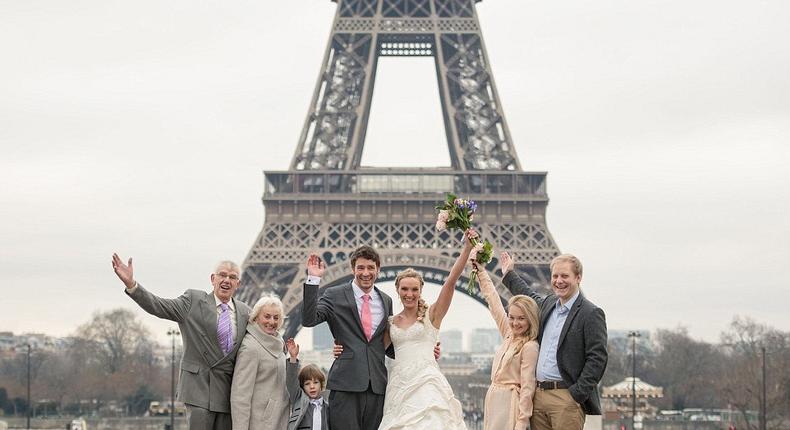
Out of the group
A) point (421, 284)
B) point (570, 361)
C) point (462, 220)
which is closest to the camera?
point (570, 361)

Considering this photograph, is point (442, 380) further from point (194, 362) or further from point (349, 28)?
point (349, 28)

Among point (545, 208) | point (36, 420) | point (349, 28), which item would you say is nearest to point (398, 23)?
point (349, 28)

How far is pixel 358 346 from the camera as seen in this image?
11.2 meters

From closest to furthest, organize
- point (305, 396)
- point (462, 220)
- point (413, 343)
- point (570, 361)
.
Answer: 1. point (570, 361)
2. point (413, 343)
3. point (305, 396)
4. point (462, 220)

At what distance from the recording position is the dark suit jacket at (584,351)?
1078 cm

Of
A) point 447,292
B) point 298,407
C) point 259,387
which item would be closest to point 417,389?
point 447,292

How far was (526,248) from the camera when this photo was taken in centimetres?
5384

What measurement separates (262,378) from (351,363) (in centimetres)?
78

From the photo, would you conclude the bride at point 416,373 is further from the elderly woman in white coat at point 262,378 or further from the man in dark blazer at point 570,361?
the elderly woman in white coat at point 262,378

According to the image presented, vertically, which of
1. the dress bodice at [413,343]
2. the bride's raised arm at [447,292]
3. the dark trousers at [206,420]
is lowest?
the dark trousers at [206,420]

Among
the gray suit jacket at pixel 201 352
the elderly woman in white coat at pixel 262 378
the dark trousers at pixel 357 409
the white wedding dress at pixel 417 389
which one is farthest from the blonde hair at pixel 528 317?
the gray suit jacket at pixel 201 352

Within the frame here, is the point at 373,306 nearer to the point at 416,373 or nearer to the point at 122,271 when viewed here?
the point at 416,373

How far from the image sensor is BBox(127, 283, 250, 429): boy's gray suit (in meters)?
11.4

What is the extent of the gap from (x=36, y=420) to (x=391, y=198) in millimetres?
17062
